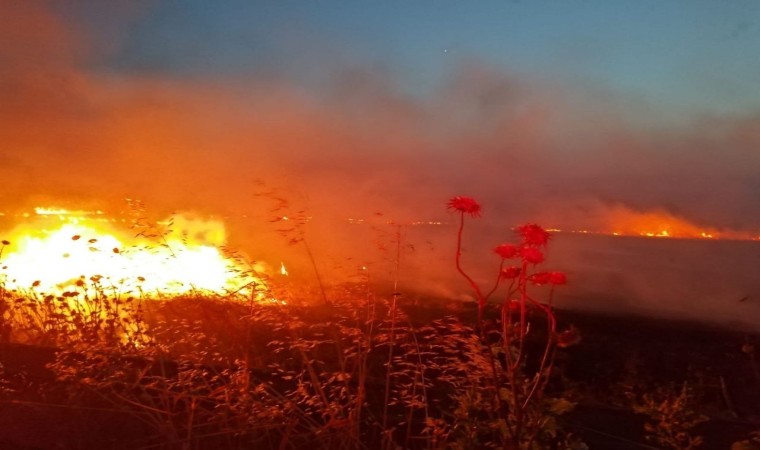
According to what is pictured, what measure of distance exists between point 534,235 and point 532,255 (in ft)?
0.35

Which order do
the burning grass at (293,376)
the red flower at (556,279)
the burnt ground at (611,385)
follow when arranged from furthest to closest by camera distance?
the burnt ground at (611,385)
the burning grass at (293,376)
the red flower at (556,279)

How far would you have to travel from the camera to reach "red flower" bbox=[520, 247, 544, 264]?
8.36 feet

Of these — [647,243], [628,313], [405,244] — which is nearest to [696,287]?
[628,313]

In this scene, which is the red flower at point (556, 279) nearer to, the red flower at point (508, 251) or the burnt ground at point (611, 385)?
the red flower at point (508, 251)

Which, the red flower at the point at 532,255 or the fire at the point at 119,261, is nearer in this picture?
the red flower at the point at 532,255

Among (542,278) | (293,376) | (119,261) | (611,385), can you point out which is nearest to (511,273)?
(542,278)

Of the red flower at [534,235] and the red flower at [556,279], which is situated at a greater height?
the red flower at [534,235]

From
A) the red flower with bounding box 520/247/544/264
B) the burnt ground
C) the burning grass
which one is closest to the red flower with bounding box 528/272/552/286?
the burning grass

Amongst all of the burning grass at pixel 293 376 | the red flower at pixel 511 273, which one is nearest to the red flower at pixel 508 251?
the burning grass at pixel 293 376

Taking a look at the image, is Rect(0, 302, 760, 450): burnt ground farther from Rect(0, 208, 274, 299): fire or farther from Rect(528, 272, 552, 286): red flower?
Rect(528, 272, 552, 286): red flower

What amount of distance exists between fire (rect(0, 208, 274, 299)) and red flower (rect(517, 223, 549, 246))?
1.81 metres

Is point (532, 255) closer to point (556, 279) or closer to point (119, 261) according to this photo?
point (556, 279)

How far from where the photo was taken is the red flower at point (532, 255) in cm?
255

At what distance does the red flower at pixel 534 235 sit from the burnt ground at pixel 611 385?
1.92m
